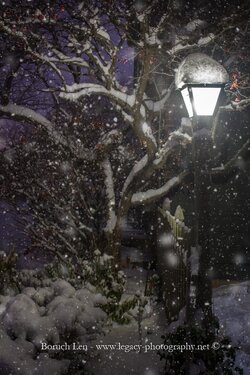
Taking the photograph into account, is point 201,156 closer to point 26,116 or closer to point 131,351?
point 131,351

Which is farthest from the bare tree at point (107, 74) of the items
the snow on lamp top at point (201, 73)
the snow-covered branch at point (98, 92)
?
the snow on lamp top at point (201, 73)

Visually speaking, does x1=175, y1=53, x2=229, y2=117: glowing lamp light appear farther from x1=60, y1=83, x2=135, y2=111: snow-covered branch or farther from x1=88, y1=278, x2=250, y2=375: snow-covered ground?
x1=60, y1=83, x2=135, y2=111: snow-covered branch

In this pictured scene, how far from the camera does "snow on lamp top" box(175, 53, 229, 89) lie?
4258 millimetres

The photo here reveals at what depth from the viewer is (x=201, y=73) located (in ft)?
14.0

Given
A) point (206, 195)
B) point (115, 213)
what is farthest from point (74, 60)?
point (206, 195)

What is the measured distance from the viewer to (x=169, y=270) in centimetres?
742

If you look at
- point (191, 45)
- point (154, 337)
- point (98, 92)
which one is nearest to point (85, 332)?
point (154, 337)

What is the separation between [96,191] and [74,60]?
4.37 m

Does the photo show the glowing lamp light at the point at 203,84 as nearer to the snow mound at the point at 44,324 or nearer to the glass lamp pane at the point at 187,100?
the glass lamp pane at the point at 187,100

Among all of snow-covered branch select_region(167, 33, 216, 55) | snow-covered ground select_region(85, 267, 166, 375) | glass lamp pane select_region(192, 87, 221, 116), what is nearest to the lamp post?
glass lamp pane select_region(192, 87, 221, 116)

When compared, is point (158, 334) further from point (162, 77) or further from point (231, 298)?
point (162, 77)

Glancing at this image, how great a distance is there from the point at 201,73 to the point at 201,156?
0.94m

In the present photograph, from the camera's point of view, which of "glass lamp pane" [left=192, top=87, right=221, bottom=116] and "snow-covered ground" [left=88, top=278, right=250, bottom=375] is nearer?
"glass lamp pane" [left=192, top=87, right=221, bottom=116]

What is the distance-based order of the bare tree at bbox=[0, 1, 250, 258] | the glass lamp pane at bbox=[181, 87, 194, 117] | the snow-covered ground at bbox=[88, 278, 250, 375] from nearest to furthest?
the glass lamp pane at bbox=[181, 87, 194, 117], the snow-covered ground at bbox=[88, 278, 250, 375], the bare tree at bbox=[0, 1, 250, 258]
